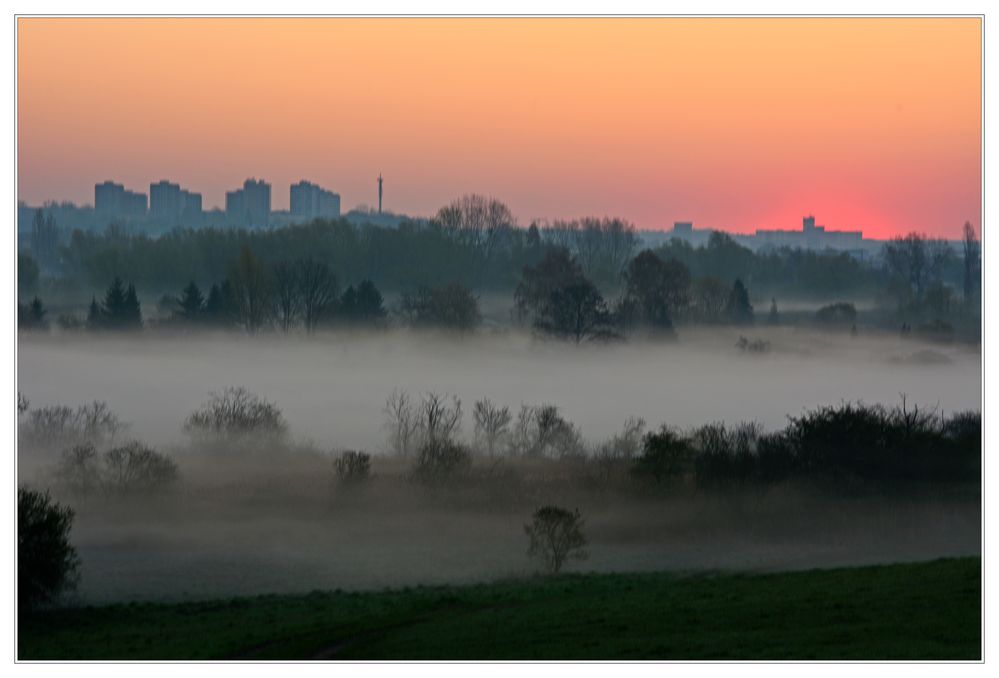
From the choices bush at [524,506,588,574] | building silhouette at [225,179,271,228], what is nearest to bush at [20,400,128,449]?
building silhouette at [225,179,271,228]

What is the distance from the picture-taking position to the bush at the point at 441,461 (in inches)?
1834

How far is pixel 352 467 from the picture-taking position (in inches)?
1820

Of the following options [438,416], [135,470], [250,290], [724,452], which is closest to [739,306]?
[724,452]

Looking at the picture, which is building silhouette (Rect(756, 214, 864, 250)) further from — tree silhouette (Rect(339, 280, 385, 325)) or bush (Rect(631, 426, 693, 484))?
tree silhouette (Rect(339, 280, 385, 325))

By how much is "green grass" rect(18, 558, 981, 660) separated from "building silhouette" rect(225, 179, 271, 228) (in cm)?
1747

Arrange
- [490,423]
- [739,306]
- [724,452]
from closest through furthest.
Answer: [724,452] → [739,306] → [490,423]

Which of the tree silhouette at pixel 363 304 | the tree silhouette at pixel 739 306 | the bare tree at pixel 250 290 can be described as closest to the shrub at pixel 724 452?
the tree silhouette at pixel 739 306

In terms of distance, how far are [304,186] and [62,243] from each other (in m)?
7.92

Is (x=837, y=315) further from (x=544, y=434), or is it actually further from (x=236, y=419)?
(x=236, y=419)

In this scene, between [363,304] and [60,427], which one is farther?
[363,304]

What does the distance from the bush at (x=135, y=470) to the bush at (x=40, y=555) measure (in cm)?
1356

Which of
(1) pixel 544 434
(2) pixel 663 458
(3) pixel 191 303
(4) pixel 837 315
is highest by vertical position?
(3) pixel 191 303

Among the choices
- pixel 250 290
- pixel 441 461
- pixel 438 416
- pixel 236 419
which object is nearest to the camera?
pixel 250 290

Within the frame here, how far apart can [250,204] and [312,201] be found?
213cm
